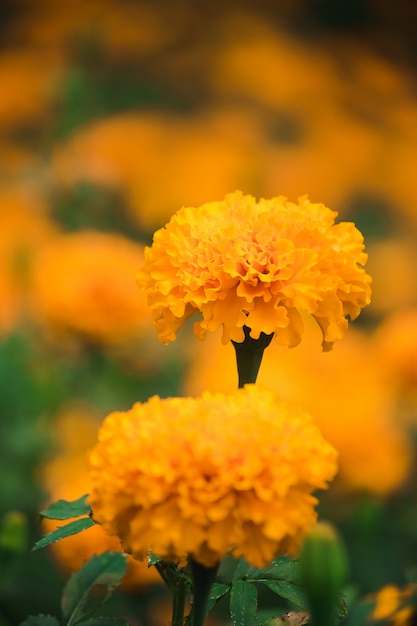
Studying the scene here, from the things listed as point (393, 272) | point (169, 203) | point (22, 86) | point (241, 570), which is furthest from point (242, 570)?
point (22, 86)

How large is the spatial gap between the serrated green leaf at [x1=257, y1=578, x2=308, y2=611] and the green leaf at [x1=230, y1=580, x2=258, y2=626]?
0.4 inches

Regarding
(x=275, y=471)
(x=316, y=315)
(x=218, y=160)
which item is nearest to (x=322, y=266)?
(x=316, y=315)

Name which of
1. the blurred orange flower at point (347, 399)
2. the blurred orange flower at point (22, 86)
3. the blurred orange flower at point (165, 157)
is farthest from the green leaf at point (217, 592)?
the blurred orange flower at point (22, 86)

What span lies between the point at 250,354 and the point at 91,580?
188 mm

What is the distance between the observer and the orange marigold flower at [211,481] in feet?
1.37

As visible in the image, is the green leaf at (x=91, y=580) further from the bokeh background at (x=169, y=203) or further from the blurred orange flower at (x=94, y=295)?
the blurred orange flower at (x=94, y=295)

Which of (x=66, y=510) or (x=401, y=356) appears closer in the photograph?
(x=66, y=510)

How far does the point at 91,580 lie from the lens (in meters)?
0.61

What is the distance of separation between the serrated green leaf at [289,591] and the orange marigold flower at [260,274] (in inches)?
5.6

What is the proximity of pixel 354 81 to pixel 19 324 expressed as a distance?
1.30 meters

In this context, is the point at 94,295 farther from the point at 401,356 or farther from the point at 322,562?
the point at 322,562

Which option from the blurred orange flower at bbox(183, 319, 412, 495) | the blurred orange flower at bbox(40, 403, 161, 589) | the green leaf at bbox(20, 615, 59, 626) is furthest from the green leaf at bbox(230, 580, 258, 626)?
the blurred orange flower at bbox(183, 319, 412, 495)

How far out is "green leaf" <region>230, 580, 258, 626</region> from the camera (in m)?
0.51

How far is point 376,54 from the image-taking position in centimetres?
245
